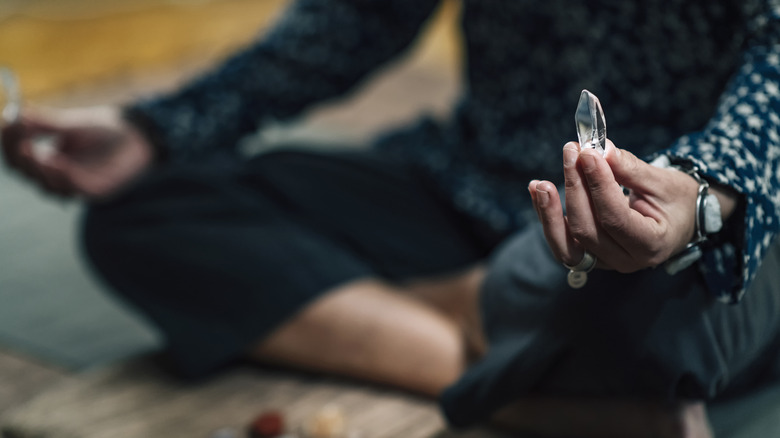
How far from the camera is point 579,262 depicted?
46 centimetres

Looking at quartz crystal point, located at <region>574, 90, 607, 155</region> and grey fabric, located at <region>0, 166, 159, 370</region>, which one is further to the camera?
grey fabric, located at <region>0, 166, 159, 370</region>

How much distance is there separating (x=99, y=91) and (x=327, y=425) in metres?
1.98

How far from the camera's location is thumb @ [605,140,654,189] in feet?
1.40

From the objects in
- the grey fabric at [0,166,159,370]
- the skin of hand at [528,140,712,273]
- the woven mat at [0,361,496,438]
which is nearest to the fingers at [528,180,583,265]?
the skin of hand at [528,140,712,273]

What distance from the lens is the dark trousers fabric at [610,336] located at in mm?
550

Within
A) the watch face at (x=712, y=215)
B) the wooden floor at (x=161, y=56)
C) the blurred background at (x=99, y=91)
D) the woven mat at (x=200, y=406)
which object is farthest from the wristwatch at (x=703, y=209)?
the wooden floor at (x=161, y=56)

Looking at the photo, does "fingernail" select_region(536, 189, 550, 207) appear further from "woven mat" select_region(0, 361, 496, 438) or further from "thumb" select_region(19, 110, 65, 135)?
"thumb" select_region(19, 110, 65, 135)

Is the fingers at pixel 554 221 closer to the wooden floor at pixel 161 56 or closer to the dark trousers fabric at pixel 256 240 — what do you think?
the dark trousers fabric at pixel 256 240

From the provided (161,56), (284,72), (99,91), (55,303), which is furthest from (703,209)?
(161,56)

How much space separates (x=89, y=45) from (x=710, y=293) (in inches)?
102

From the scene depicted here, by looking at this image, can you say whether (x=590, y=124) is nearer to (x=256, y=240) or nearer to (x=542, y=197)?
(x=542, y=197)

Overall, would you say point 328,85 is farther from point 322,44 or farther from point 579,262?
point 579,262

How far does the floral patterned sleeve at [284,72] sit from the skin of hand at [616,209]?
538 millimetres

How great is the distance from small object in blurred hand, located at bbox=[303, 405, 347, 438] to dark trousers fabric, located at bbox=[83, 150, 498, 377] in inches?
4.3
